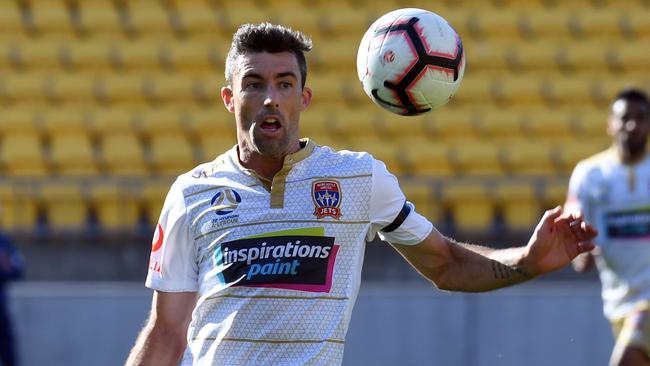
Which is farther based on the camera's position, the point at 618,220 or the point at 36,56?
the point at 36,56

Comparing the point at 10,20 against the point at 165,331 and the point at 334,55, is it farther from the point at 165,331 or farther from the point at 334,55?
the point at 165,331

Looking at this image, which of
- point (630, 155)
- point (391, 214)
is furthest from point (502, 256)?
point (630, 155)

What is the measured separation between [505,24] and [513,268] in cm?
998

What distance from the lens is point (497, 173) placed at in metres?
12.9

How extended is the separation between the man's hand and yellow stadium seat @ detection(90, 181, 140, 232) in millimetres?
7987

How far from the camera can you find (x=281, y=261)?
4016mm

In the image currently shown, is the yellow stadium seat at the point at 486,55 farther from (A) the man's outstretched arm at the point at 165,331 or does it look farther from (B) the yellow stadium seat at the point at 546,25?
(A) the man's outstretched arm at the point at 165,331

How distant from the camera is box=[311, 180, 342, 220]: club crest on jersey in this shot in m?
4.12

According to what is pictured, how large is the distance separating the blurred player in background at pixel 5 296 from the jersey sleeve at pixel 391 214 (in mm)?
6237

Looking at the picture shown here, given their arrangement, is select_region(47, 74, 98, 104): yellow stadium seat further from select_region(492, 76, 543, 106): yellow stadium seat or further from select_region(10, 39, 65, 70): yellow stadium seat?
select_region(492, 76, 543, 106): yellow stadium seat

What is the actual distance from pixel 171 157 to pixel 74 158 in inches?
40.7

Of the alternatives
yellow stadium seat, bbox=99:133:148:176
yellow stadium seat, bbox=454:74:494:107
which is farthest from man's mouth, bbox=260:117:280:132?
yellow stadium seat, bbox=454:74:494:107

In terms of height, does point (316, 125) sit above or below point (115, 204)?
above

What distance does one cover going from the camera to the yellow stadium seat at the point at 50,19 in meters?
14.0
